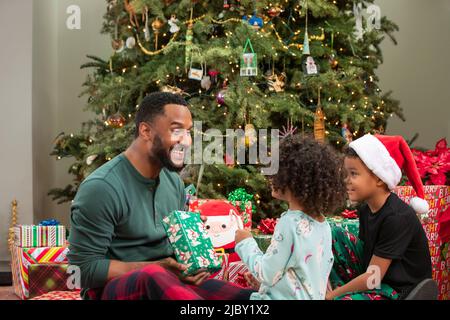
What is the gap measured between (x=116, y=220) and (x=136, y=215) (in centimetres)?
7

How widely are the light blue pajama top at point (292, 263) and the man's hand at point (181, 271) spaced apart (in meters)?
0.14

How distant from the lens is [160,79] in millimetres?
4551

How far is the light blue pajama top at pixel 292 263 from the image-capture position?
1.99 meters

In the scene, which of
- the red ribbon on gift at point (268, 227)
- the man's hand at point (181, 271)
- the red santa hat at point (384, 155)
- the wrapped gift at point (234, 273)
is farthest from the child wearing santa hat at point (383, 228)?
the red ribbon on gift at point (268, 227)

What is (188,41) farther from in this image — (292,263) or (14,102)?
(292,263)

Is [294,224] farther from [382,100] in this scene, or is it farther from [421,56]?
[421,56]

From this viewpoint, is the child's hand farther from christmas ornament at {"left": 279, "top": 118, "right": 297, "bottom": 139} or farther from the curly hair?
christmas ornament at {"left": 279, "top": 118, "right": 297, "bottom": 139}

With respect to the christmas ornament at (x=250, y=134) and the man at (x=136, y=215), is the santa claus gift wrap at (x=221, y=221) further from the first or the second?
the man at (x=136, y=215)

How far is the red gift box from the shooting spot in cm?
383

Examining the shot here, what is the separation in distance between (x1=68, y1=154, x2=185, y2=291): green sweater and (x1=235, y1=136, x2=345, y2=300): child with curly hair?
0.89 ft

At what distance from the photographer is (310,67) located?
→ 4.64 metres

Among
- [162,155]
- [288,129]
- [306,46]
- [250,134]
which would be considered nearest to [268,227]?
[250,134]

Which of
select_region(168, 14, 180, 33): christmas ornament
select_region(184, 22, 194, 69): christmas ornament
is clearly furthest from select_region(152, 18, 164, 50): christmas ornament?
select_region(184, 22, 194, 69): christmas ornament
